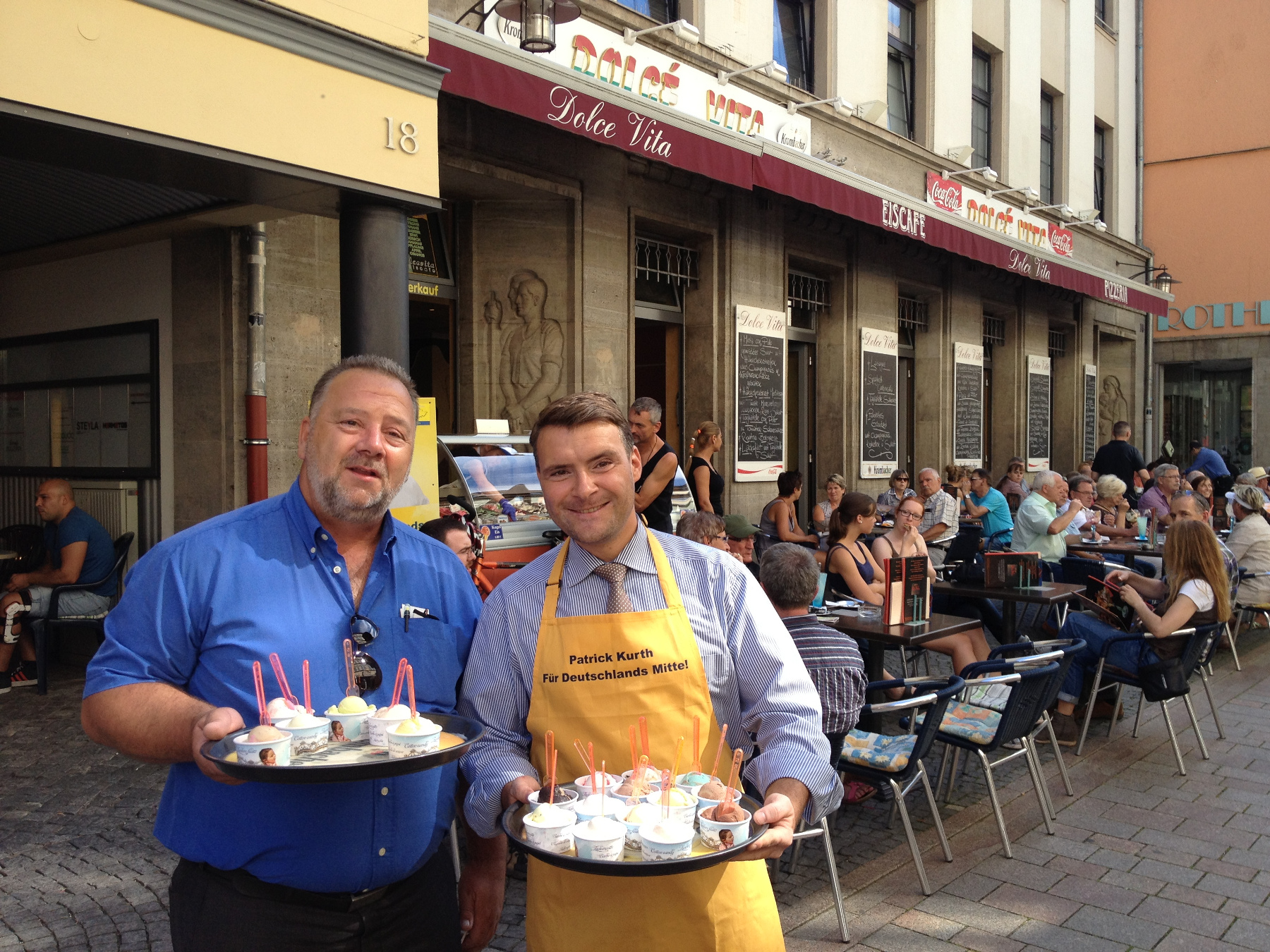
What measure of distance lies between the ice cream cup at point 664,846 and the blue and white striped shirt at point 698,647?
271 mm

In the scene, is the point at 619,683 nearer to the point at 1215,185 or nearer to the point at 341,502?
the point at 341,502

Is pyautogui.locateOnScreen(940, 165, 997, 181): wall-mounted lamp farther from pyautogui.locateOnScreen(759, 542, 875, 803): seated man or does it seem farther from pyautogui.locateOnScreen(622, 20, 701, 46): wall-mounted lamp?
pyautogui.locateOnScreen(759, 542, 875, 803): seated man

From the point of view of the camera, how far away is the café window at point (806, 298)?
12656 mm

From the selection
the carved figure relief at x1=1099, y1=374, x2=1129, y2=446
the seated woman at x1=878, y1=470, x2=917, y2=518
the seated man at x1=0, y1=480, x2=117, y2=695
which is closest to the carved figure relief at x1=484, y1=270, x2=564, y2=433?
the seated man at x1=0, y1=480, x2=117, y2=695

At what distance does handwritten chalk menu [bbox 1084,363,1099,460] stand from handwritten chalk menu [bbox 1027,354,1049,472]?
1660 mm

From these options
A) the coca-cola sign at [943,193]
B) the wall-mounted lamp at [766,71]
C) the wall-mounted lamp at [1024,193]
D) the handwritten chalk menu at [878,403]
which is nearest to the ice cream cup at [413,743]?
the wall-mounted lamp at [766,71]

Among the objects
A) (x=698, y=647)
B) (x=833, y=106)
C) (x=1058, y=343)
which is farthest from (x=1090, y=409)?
(x=698, y=647)

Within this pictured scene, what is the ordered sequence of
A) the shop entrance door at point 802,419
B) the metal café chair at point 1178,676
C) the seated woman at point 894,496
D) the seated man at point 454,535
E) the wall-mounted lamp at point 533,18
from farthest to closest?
the shop entrance door at point 802,419 < the seated woman at point 894,496 < the wall-mounted lamp at point 533,18 < the metal café chair at point 1178,676 < the seated man at point 454,535

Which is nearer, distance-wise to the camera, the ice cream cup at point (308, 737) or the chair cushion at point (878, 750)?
the ice cream cup at point (308, 737)

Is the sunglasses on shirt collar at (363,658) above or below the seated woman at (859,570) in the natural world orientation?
above

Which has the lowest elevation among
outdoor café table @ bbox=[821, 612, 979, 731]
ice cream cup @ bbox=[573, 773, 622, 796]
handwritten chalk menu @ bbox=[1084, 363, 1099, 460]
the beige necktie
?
outdoor café table @ bbox=[821, 612, 979, 731]

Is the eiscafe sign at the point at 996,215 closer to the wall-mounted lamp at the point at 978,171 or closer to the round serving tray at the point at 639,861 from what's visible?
the wall-mounted lamp at the point at 978,171

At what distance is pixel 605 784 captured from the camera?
195 cm

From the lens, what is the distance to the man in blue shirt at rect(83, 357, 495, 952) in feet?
6.07
